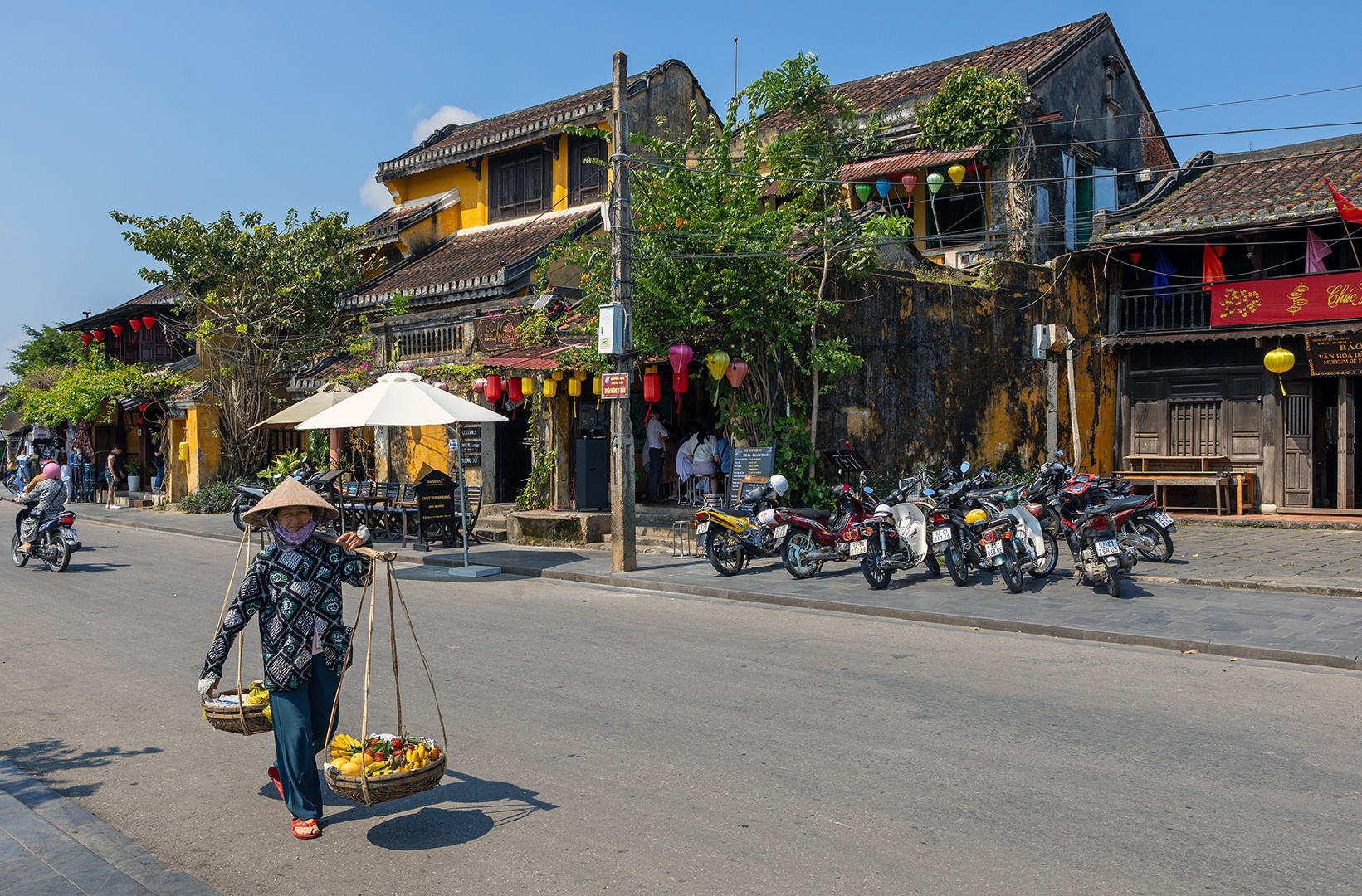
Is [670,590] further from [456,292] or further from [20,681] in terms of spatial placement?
[456,292]

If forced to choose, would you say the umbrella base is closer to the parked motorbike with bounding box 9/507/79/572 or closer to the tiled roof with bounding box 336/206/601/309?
the parked motorbike with bounding box 9/507/79/572

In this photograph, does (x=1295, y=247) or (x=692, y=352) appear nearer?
(x=692, y=352)

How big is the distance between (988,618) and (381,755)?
6853mm

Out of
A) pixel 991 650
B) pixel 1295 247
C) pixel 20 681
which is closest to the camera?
pixel 20 681

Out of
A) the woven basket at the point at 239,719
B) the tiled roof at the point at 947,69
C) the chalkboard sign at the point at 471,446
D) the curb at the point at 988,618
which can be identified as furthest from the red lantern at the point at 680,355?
the woven basket at the point at 239,719

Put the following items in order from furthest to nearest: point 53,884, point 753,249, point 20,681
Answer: point 753,249
point 20,681
point 53,884

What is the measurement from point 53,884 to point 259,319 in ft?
76.6

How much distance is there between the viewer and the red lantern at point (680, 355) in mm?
14492

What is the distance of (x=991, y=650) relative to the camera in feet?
27.6

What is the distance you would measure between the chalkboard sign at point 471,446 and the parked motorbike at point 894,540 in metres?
9.53

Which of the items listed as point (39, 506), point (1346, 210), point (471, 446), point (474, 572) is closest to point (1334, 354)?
point (1346, 210)

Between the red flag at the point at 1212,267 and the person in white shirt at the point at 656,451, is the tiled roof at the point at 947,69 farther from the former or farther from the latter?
the person in white shirt at the point at 656,451

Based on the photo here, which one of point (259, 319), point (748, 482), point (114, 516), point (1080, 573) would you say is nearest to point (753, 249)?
point (748, 482)

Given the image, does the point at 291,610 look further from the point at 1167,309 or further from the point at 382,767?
the point at 1167,309
